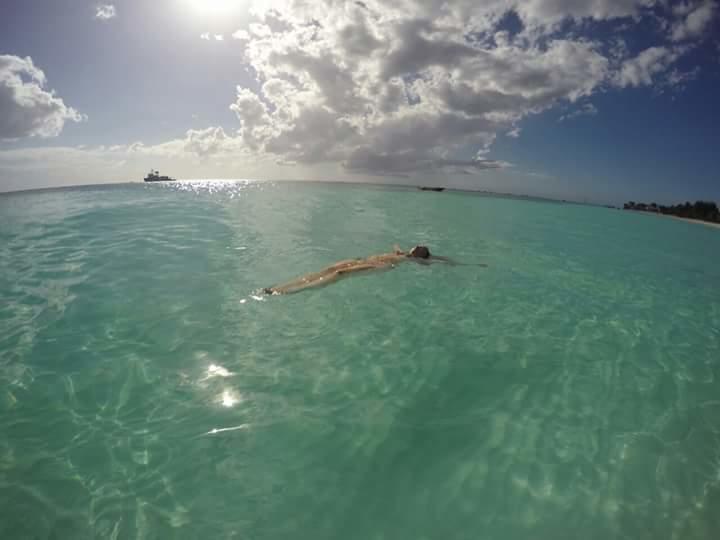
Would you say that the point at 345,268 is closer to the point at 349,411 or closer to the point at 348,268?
the point at 348,268

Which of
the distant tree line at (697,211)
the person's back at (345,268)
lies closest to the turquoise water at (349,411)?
the person's back at (345,268)

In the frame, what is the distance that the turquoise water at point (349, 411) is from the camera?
12.8ft

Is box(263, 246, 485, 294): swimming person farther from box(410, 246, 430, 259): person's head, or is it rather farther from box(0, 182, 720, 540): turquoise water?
box(0, 182, 720, 540): turquoise water

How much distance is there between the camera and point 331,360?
22.2 feet

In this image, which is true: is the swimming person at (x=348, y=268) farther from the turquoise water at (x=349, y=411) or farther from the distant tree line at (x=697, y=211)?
the distant tree line at (x=697, y=211)

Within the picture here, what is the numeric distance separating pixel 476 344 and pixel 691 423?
3.76 metres

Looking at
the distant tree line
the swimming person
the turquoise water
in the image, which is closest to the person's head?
the swimming person

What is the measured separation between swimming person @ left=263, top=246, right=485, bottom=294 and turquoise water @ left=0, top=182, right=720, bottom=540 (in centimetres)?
65

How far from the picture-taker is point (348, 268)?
12.0 m

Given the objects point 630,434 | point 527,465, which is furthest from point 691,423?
point 527,465

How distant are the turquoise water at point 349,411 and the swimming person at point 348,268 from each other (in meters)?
0.65

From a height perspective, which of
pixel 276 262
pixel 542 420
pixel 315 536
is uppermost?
pixel 276 262

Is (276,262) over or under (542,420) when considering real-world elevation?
over

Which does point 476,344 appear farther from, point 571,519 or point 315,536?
point 315,536
